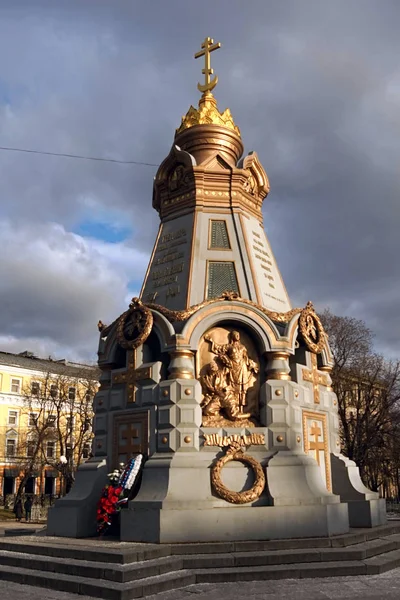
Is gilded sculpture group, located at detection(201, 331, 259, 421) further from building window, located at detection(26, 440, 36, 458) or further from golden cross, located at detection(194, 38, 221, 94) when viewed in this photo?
building window, located at detection(26, 440, 36, 458)

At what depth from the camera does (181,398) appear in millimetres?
11094

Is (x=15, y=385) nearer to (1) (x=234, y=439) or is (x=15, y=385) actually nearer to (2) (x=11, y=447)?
(2) (x=11, y=447)

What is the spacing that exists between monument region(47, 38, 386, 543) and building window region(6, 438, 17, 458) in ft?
116

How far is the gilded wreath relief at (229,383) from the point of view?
11430 mm

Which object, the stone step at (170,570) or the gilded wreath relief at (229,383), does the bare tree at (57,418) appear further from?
the stone step at (170,570)

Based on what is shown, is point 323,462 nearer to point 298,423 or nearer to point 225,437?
point 298,423

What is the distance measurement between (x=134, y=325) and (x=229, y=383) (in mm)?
2320

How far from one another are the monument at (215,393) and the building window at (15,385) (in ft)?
117

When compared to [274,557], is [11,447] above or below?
above

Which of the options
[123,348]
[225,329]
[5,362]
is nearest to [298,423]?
[225,329]

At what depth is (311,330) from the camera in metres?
12.8

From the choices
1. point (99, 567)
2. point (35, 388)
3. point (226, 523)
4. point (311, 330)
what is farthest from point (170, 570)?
point (35, 388)

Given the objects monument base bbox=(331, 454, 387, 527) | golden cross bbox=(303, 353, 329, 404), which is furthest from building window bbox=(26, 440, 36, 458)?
monument base bbox=(331, 454, 387, 527)

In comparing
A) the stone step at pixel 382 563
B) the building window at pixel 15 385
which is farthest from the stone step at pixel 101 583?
the building window at pixel 15 385
